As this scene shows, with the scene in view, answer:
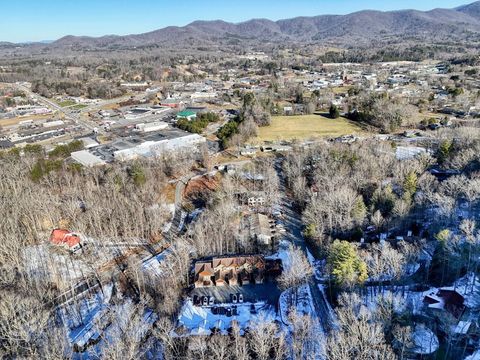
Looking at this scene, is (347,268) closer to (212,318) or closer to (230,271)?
(230,271)

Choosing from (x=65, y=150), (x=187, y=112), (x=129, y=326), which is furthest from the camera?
(x=187, y=112)

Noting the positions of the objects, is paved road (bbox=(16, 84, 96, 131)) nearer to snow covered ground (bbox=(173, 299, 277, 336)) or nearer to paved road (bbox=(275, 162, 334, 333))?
paved road (bbox=(275, 162, 334, 333))

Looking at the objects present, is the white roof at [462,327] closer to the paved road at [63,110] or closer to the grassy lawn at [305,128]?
the grassy lawn at [305,128]

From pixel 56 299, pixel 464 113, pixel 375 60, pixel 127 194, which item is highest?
pixel 375 60

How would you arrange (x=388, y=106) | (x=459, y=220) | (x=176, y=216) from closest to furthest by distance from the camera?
(x=459, y=220)
(x=176, y=216)
(x=388, y=106)

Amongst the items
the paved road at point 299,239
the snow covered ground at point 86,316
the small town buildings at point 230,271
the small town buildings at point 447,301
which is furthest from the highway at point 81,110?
the small town buildings at point 447,301

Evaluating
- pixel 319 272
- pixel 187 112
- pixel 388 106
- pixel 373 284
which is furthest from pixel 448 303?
pixel 187 112

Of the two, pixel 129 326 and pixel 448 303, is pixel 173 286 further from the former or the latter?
pixel 448 303
